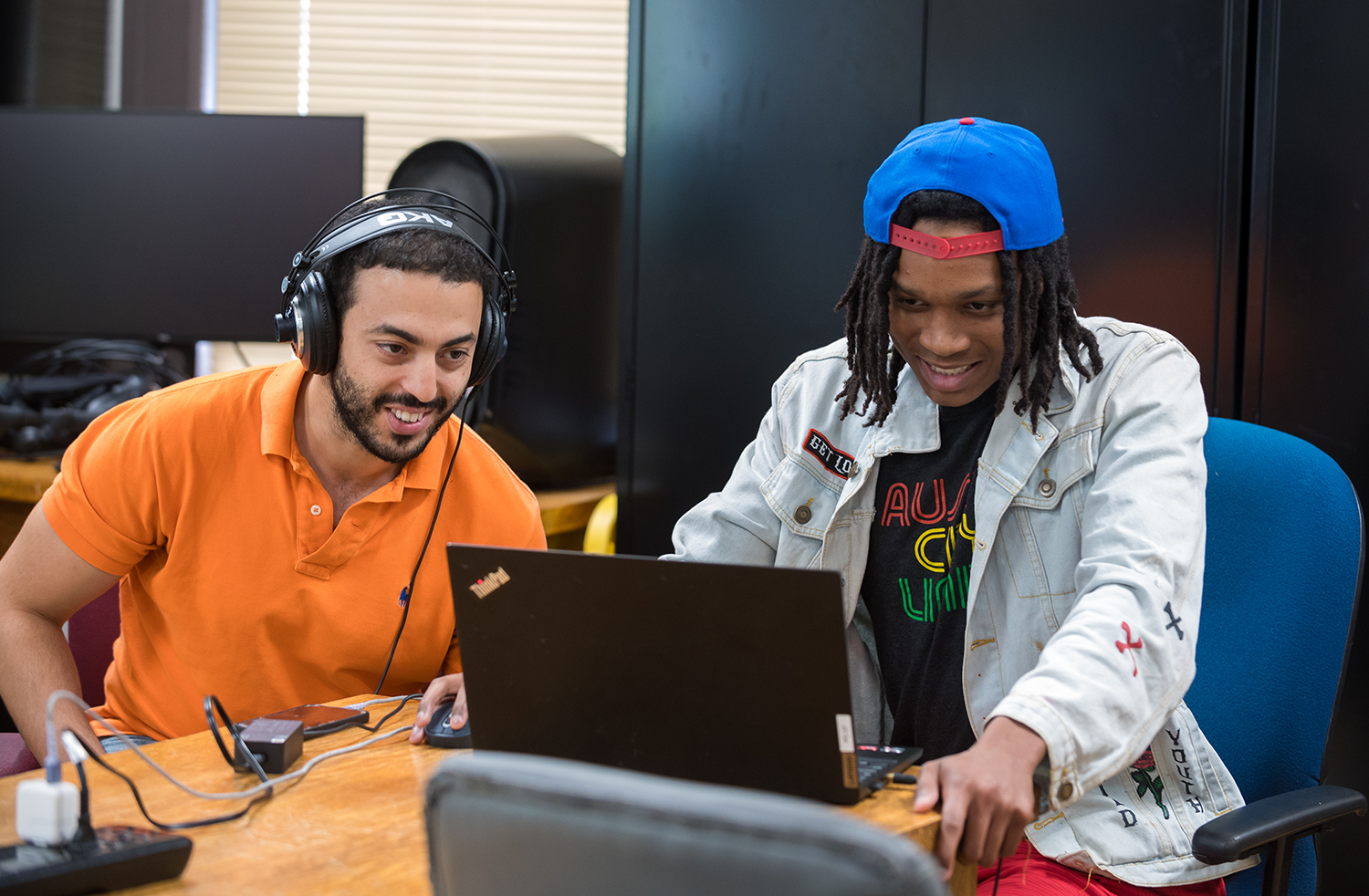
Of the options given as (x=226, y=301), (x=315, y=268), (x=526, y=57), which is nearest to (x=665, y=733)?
(x=315, y=268)

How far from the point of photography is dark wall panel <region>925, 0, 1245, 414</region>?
177 centimetres

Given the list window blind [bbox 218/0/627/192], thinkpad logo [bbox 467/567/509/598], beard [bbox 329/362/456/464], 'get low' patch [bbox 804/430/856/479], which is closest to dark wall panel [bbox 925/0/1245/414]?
'get low' patch [bbox 804/430/856/479]

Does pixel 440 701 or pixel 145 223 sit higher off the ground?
pixel 145 223

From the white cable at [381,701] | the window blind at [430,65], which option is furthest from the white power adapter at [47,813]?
the window blind at [430,65]

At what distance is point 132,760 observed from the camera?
1.03 meters

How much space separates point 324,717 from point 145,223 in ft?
5.73

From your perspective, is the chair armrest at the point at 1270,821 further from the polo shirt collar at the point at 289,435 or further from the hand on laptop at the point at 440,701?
the polo shirt collar at the point at 289,435

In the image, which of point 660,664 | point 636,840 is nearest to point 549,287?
point 660,664

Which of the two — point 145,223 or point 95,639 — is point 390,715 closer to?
point 95,639

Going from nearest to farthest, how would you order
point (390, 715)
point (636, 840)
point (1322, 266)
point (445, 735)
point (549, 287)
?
1. point (636, 840)
2. point (445, 735)
3. point (390, 715)
4. point (1322, 266)
5. point (549, 287)

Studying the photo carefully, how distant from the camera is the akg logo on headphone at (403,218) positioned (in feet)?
4.46

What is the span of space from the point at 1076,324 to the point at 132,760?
3.58 feet

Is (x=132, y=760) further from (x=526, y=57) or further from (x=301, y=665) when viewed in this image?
(x=526, y=57)

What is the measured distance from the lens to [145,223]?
2477 mm
